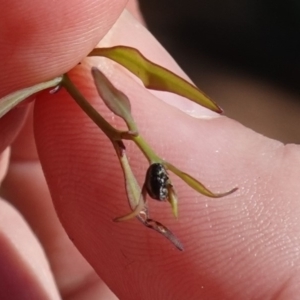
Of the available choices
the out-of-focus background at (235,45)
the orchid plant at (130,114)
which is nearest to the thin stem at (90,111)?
the orchid plant at (130,114)

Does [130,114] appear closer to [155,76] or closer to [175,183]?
[155,76]

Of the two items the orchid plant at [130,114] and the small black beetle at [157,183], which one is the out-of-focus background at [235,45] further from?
the small black beetle at [157,183]

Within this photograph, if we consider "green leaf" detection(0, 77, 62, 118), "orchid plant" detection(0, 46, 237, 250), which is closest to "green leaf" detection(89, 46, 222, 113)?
"orchid plant" detection(0, 46, 237, 250)

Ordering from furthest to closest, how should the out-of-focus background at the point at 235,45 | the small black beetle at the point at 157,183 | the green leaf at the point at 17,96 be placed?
the out-of-focus background at the point at 235,45 → the green leaf at the point at 17,96 → the small black beetle at the point at 157,183

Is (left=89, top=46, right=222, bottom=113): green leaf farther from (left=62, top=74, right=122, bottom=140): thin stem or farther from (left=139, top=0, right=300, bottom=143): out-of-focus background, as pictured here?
(left=139, top=0, right=300, bottom=143): out-of-focus background

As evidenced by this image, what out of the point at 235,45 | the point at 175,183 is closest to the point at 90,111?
the point at 175,183

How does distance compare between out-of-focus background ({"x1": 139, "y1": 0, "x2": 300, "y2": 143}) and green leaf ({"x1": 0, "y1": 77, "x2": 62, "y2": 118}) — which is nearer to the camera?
green leaf ({"x1": 0, "y1": 77, "x2": 62, "y2": 118})

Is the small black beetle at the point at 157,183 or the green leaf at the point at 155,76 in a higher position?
the green leaf at the point at 155,76

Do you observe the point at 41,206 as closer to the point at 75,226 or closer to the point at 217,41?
the point at 75,226
